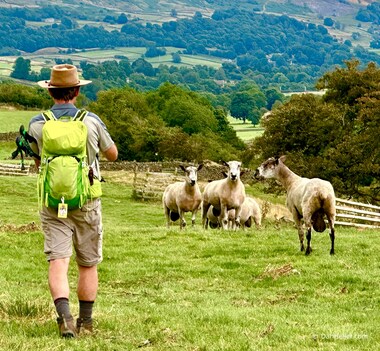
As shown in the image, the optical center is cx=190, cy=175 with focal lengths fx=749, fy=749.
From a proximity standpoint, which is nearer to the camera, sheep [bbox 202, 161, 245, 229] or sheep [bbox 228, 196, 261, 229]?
sheep [bbox 202, 161, 245, 229]

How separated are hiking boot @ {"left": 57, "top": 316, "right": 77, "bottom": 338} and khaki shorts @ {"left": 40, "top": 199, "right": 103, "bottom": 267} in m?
0.71

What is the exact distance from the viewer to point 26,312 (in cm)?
946

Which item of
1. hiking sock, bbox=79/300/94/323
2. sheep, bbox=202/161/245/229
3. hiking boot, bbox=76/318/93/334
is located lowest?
sheep, bbox=202/161/245/229

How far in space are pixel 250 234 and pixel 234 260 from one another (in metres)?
4.03

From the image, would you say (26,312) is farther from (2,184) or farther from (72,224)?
(2,184)

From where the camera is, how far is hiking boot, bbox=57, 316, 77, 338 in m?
8.21

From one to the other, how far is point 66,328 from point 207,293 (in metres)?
5.21

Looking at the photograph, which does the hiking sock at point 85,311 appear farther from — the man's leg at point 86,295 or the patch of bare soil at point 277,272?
the patch of bare soil at point 277,272

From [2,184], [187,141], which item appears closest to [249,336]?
[2,184]

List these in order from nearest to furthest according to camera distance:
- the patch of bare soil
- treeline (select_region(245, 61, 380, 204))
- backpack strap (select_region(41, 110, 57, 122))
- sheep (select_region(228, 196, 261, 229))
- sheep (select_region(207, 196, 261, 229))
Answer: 1. backpack strap (select_region(41, 110, 57, 122))
2. the patch of bare soil
3. sheep (select_region(207, 196, 261, 229))
4. sheep (select_region(228, 196, 261, 229))
5. treeline (select_region(245, 61, 380, 204))

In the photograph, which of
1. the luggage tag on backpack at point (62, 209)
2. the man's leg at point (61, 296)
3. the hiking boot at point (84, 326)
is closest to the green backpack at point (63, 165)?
the luggage tag on backpack at point (62, 209)

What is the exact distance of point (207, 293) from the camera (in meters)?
13.2

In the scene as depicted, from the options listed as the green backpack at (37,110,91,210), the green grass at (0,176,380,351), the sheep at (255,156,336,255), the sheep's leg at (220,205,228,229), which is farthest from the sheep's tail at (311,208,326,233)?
the green backpack at (37,110,91,210)

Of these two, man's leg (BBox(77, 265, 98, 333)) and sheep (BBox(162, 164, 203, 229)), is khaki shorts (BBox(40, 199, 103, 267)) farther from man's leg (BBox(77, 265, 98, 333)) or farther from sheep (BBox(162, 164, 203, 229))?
sheep (BBox(162, 164, 203, 229))
